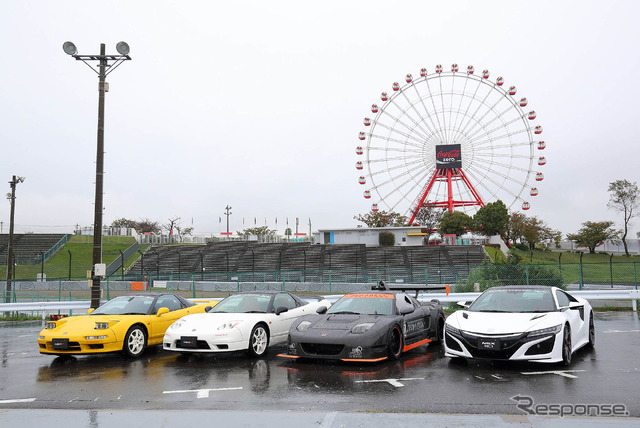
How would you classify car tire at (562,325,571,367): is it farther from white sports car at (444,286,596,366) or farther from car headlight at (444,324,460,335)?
car headlight at (444,324,460,335)

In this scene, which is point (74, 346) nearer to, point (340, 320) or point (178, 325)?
point (178, 325)

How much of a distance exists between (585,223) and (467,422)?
81.5 metres

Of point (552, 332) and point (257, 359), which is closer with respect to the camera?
point (552, 332)

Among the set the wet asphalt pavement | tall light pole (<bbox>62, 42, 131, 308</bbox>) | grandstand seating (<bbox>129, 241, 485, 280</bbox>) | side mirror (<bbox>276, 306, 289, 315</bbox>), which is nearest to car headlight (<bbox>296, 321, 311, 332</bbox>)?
the wet asphalt pavement

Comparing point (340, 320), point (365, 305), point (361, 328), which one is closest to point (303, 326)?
point (340, 320)

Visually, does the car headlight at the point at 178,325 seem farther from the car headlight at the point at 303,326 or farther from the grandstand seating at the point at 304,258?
the grandstand seating at the point at 304,258

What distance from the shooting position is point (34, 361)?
33.3ft

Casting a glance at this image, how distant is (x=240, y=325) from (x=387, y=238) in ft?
181

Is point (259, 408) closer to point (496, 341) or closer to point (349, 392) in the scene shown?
point (349, 392)

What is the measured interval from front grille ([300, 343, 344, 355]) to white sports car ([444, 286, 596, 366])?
1.79 meters

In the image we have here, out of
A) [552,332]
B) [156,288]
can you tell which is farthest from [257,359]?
[156,288]

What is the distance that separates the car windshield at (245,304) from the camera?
1059 centimetres

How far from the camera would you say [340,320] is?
30.5ft

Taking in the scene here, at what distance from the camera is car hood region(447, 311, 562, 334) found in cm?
812
